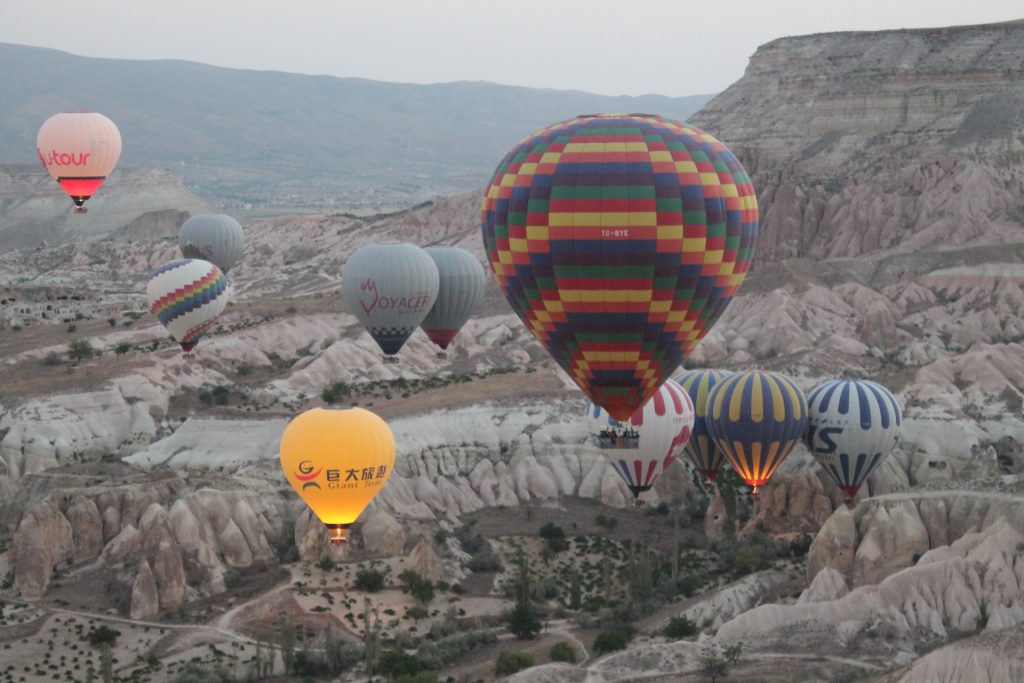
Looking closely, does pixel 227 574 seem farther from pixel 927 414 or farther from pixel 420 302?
pixel 927 414

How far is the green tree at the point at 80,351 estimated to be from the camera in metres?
76.6

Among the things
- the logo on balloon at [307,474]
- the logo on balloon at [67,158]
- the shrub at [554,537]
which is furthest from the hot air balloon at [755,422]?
the logo on balloon at [67,158]

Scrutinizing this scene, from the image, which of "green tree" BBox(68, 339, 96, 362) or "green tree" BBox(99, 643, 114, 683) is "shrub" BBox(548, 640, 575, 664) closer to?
"green tree" BBox(99, 643, 114, 683)

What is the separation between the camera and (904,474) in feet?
192

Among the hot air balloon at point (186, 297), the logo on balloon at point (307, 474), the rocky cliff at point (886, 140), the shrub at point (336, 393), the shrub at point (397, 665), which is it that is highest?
the rocky cliff at point (886, 140)

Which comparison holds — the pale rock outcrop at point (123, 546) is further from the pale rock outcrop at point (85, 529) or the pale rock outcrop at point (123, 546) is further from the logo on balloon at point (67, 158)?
the logo on balloon at point (67, 158)

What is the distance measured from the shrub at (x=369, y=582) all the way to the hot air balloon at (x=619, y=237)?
1254 centimetres

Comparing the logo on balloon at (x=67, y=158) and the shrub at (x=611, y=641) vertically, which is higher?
the logo on balloon at (x=67, y=158)

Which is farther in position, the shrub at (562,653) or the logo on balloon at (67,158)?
the logo on balloon at (67,158)

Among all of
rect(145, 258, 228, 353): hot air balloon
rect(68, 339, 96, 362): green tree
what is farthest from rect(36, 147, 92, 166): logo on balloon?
rect(68, 339, 96, 362): green tree

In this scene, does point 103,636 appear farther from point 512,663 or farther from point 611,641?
point 611,641

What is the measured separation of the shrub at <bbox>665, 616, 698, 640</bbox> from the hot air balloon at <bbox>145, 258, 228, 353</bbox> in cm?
3044

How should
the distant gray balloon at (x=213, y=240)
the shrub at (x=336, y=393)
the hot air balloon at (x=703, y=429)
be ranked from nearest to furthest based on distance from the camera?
the hot air balloon at (x=703, y=429)
the shrub at (x=336, y=393)
the distant gray balloon at (x=213, y=240)

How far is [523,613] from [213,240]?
49882 millimetres
